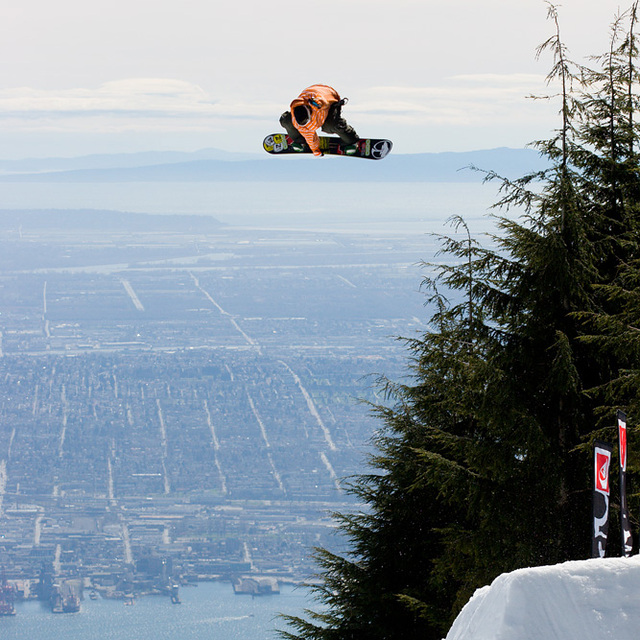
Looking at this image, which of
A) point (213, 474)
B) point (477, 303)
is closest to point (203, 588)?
point (213, 474)

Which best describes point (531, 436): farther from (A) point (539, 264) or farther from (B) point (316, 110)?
(B) point (316, 110)

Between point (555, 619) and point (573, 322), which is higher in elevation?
point (573, 322)

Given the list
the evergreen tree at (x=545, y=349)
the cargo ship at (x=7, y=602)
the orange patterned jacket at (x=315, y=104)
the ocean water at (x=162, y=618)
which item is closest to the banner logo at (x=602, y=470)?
the evergreen tree at (x=545, y=349)

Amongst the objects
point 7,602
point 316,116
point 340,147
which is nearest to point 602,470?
point 316,116

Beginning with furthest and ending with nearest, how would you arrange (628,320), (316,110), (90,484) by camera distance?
(90,484) → (316,110) → (628,320)

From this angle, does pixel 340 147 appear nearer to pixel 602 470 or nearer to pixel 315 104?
pixel 315 104

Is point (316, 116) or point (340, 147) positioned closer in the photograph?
point (316, 116)

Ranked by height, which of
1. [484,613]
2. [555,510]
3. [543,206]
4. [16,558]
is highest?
[543,206]
